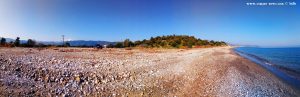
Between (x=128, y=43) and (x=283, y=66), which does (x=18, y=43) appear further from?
(x=283, y=66)

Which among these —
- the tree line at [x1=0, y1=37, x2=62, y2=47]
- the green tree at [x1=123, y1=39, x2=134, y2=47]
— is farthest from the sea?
the tree line at [x1=0, y1=37, x2=62, y2=47]

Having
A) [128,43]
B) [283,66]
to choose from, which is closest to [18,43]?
[128,43]

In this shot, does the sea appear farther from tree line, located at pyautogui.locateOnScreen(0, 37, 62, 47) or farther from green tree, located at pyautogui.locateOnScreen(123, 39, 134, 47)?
tree line, located at pyautogui.locateOnScreen(0, 37, 62, 47)

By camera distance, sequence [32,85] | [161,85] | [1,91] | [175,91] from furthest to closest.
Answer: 1. [161,85]
2. [175,91]
3. [32,85]
4. [1,91]

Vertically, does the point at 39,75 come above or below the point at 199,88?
above

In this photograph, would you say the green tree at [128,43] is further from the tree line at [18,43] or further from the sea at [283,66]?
the sea at [283,66]

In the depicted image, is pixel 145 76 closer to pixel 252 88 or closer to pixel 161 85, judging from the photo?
pixel 161 85

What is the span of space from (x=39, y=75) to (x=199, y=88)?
10.2m

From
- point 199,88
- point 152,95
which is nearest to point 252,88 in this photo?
point 199,88

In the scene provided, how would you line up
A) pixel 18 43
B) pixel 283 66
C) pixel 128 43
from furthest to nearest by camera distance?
pixel 128 43 → pixel 18 43 → pixel 283 66

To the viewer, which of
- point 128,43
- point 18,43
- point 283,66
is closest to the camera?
point 283,66

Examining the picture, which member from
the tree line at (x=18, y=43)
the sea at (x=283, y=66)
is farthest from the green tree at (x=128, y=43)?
the sea at (x=283, y=66)

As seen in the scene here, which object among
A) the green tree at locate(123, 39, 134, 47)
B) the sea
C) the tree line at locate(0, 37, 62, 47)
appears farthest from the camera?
the green tree at locate(123, 39, 134, 47)

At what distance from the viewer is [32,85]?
12.7m
